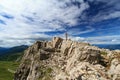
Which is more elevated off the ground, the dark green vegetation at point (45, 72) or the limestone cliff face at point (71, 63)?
the limestone cliff face at point (71, 63)

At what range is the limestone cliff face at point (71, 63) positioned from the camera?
193 ft

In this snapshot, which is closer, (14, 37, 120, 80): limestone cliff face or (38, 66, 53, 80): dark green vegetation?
(14, 37, 120, 80): limestone cliff face

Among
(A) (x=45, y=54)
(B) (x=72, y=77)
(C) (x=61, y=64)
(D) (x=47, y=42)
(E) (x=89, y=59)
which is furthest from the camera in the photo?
(D) (x=47, y=42)

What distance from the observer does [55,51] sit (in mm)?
101000

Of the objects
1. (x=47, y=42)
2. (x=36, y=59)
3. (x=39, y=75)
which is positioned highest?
(x=47, y=42)

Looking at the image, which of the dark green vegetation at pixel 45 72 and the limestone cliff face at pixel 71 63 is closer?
the limestone cliff face at pixel 71 63

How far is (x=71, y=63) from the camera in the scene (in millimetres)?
76188

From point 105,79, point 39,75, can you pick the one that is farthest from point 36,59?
point 105,79

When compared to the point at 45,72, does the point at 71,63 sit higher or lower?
higher

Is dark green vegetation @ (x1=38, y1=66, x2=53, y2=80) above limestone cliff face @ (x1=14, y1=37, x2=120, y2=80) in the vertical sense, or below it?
below

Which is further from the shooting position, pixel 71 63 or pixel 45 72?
pixel 45 72

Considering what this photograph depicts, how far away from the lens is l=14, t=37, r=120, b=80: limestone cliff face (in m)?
58.7

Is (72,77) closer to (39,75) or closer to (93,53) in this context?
(93,53)

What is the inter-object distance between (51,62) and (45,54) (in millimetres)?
6568
